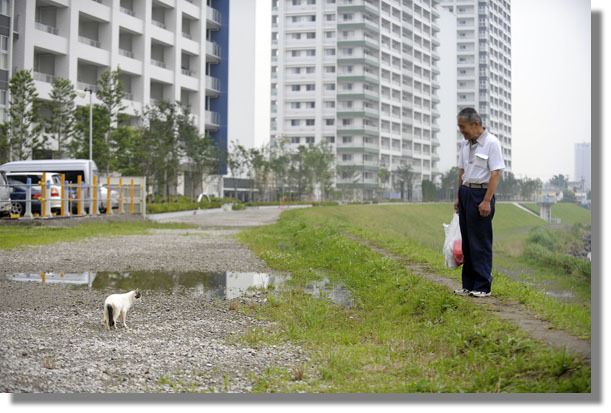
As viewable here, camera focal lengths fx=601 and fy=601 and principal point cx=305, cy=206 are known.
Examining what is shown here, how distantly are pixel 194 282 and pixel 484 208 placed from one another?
4073 millimetres

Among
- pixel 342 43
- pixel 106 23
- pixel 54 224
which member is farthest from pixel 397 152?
pixel 54 224

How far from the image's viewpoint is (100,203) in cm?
2322

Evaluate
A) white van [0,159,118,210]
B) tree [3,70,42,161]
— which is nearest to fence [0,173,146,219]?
white van [0,159,118,210]

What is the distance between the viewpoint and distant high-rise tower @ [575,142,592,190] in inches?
156

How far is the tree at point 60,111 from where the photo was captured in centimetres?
2636

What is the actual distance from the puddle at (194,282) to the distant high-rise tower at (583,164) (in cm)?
247

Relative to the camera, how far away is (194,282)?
7.32 metres

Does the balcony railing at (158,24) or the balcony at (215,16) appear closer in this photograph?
the balcony at (215,16)

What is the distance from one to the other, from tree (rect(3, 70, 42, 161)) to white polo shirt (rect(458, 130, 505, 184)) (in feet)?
77.4

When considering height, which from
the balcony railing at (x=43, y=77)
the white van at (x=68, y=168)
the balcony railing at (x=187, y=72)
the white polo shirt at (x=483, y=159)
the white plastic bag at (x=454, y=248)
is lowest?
the white plastic bag at (x=454, y=248)

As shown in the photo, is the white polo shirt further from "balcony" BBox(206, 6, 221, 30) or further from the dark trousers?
"balcony" BBox(206, 6, 221, 30)

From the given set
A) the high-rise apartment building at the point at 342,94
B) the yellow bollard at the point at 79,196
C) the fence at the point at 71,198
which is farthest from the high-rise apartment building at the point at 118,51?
the high-rise apartment building at the point at 342,94

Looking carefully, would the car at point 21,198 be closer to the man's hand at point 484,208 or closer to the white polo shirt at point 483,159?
the white polo shirt at point 483,159

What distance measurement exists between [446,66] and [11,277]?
628cm
